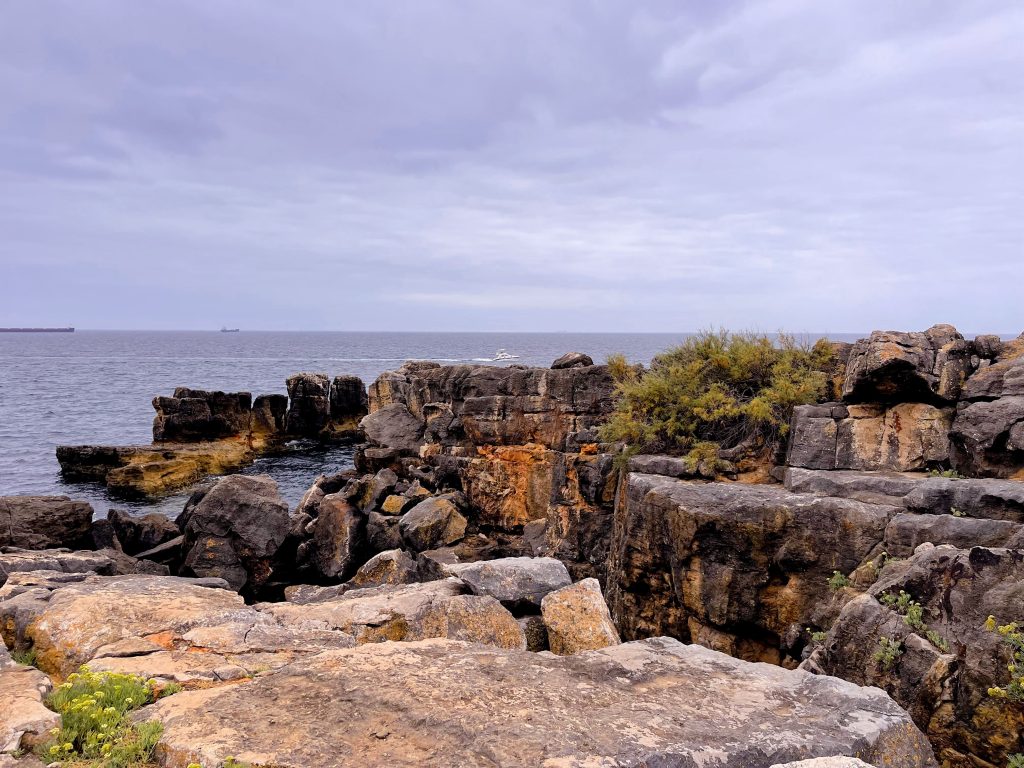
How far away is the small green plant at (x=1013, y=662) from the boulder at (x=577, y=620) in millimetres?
3837

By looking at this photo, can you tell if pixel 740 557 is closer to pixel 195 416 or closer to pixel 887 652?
pixel 887 652

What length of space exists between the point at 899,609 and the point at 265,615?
693cm

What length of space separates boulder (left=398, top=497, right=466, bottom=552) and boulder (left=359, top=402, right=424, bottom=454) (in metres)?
6.76

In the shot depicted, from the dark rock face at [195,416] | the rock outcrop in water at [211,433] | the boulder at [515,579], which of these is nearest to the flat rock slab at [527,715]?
the boulder at [515,579]

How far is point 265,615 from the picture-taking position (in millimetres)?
7738

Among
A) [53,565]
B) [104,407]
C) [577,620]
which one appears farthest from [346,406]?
[577,620]

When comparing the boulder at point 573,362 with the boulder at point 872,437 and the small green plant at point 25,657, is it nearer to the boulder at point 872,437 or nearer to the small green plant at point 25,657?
the boulder at point 872,437

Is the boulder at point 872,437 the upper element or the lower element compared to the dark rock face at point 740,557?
upper

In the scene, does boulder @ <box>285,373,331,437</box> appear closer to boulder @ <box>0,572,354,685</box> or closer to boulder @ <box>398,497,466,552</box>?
boulder @ <box>398,497,466,552</box>

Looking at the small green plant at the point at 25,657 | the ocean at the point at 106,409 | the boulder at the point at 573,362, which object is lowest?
the ocean at the point at 106,409

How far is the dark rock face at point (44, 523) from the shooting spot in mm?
20438

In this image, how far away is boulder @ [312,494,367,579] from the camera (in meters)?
23.2

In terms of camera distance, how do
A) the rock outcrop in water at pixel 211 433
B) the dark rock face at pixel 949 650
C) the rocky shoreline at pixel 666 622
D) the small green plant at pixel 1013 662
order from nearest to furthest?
the rocky shoreline at pixel 666 622 < the small green plant at pixel 1013 662 < the dark rock face at pixel 949 650 < the rock outcrop in water at pixel 211 433

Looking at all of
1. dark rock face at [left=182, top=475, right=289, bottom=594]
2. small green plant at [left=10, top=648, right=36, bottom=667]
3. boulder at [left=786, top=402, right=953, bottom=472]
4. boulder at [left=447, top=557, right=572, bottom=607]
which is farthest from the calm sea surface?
small green plant at [left=10, top=648, right=36, bottom=667]
